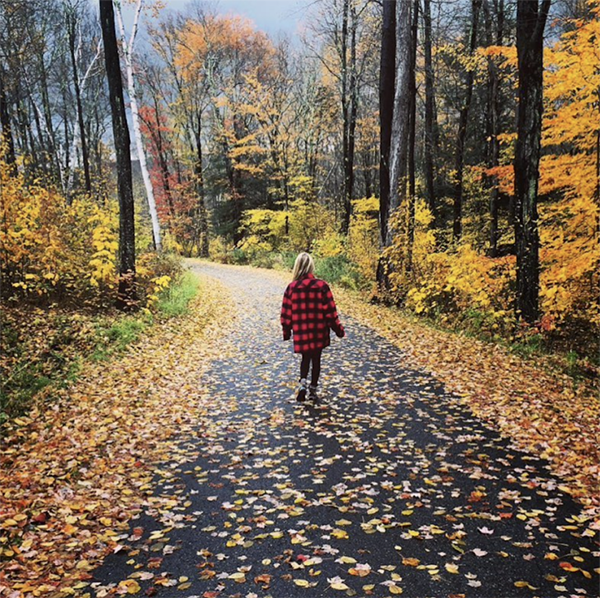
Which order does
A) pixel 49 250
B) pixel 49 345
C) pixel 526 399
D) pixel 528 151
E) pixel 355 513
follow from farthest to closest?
pixel 49 250 < pixel 528 151 < pixel 49 345 < pixel 526 399 < pixel 355 513

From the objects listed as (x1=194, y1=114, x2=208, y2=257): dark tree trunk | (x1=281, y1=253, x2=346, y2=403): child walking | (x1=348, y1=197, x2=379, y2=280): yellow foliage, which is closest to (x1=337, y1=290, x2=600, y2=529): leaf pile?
(x1=281, y1=253, x2=346, y2=403): child walking

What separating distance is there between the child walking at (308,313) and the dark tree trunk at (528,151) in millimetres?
4826

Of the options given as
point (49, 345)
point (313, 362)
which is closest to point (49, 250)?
point (49, 345)

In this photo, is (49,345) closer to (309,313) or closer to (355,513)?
(309,313)

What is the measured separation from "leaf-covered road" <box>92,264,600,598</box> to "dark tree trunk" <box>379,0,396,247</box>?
8.14 m

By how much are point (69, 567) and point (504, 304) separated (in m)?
9.07

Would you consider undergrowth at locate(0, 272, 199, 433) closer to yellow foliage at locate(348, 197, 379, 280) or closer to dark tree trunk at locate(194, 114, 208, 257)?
yellow foliage at locate(348, 197, 379, 280)

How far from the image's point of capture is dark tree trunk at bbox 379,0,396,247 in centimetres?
1294

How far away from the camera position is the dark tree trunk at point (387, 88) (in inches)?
509

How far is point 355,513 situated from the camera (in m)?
3.81

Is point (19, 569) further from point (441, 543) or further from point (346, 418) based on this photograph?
point (346, 418)

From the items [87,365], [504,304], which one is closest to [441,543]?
[87,365]

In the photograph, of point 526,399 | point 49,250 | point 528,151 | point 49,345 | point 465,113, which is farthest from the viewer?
point 465,113

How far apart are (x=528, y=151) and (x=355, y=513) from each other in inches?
310
